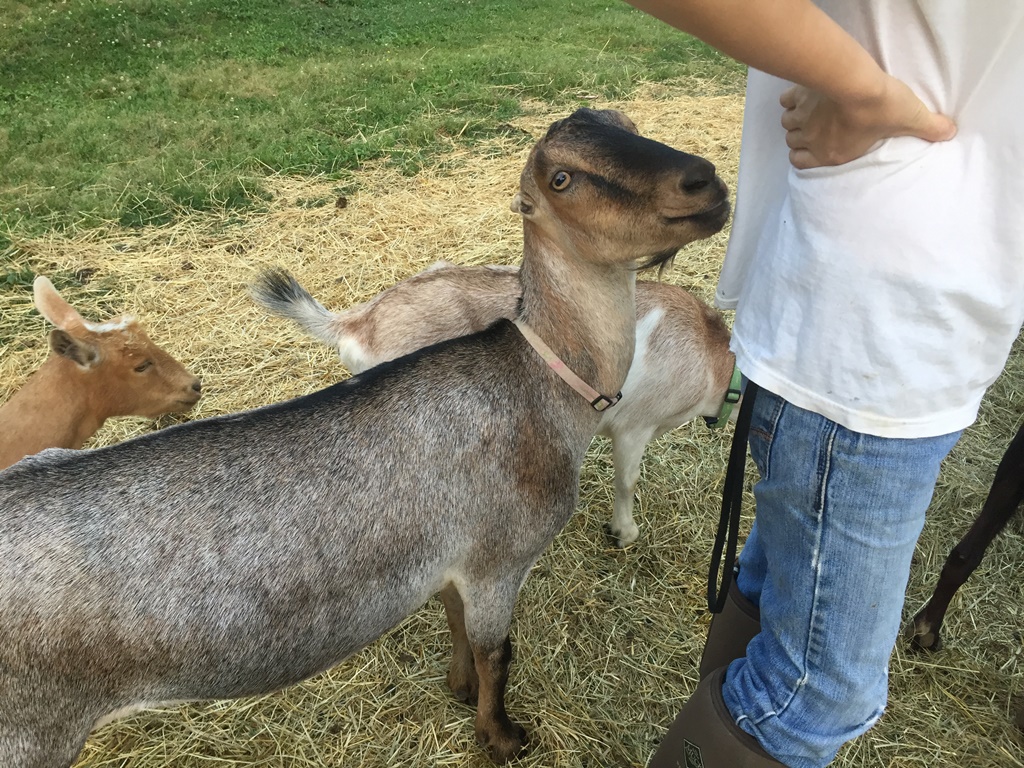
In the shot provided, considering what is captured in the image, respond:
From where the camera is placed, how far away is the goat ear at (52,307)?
292 centimetres

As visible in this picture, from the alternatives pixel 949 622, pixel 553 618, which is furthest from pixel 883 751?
pixel 553 618

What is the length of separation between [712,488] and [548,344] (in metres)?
1.73

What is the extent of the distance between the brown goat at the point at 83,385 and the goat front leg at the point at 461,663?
177 cm

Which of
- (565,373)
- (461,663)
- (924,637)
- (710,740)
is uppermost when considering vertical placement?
(565,373)

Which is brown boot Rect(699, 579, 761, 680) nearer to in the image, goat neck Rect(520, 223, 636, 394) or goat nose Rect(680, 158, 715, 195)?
goat neck Rect(520, 223, 636, 394)

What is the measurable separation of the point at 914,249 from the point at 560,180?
0.94 metres

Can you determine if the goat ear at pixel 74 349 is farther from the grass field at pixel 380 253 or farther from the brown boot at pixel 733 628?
the brown boot at pixel 733 628

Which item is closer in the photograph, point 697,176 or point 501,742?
point 697,176

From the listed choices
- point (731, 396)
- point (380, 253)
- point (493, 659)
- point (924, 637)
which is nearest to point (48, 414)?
point (493, 659)

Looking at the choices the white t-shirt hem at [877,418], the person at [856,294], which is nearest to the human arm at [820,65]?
the person at [856,294]

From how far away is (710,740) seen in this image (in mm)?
1439

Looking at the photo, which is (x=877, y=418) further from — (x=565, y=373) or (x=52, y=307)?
(x=52, y=307)

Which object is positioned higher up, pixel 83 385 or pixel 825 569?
pixel 825 569

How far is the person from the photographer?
936mm
